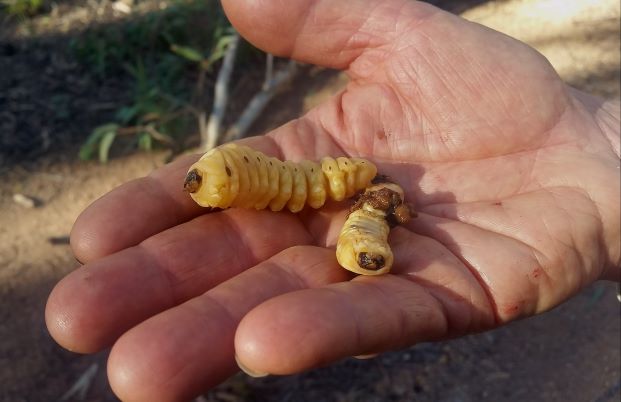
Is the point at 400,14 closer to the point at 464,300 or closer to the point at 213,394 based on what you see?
the point at 464,300

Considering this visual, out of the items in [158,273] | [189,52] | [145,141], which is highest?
[158,273]

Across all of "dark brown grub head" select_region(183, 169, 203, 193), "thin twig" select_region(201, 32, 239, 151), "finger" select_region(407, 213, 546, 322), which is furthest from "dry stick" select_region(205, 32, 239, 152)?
"finger" select_region(407, 213, 546, 322)

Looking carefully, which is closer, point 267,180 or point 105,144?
point 267,180

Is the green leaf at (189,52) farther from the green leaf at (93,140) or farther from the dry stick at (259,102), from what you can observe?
the green leaf at (93,140)

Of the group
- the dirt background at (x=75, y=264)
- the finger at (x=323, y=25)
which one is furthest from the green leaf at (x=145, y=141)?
the finger at (x=323, y=25)

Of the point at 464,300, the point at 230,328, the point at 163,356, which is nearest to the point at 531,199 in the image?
the point at 464,300

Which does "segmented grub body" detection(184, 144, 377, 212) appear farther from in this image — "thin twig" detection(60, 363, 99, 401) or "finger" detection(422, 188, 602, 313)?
"thin twig" detection(60, 363, 99, 401)

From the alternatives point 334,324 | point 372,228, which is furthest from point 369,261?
point 334,324

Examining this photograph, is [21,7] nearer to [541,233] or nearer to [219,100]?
[219,100]
